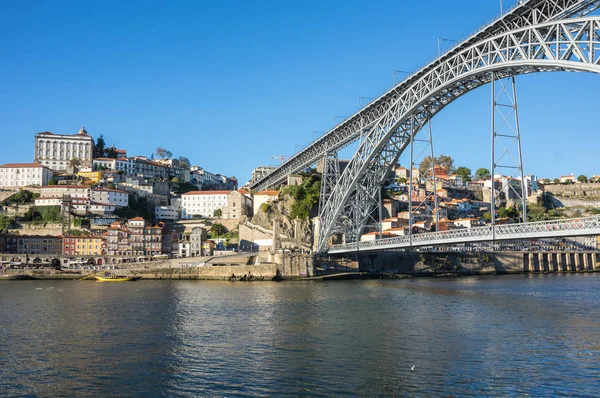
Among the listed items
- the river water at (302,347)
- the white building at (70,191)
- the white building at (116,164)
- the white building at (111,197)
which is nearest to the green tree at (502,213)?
the river water at (302,347)

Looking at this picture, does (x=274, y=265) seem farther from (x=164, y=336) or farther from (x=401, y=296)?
(x=164, y=336)

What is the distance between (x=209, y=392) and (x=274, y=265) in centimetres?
4227

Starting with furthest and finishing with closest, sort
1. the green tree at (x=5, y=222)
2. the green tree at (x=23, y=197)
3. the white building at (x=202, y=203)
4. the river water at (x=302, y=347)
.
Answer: the white building at (x=202, y=203), the green tree at (x=23, y=197), the green tree at (x=5, y=222), the river water at (x=302, y=347)

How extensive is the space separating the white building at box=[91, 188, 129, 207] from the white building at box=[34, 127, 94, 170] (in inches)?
846

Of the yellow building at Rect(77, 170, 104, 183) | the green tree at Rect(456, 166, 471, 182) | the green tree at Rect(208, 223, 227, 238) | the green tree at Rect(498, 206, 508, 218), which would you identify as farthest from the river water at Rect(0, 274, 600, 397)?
the green tree at Rect(456, 166, 471, 182)

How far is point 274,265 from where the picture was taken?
58.4m

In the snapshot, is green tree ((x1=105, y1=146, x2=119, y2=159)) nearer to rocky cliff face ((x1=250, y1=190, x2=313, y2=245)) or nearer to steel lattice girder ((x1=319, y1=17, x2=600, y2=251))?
rocky cliff face ((x1=250, y1=190, x2=313, y2=245))

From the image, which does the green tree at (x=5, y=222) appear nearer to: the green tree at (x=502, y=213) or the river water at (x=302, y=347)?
the river water at (x=302, y=347)

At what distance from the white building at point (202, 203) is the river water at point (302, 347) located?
5502cm

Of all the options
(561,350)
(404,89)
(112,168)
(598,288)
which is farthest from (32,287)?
(112,168)

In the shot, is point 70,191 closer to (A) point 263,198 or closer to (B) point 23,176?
(B) point 23,176

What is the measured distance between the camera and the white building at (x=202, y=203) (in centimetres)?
9300

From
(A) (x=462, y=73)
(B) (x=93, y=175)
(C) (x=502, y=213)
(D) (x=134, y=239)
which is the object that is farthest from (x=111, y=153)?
(A) (x=462, y=73)

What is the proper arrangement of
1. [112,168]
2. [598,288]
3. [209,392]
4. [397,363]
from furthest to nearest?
1. [112,168]
2. [598,288]
3. [397,363]
4. [209,392]
